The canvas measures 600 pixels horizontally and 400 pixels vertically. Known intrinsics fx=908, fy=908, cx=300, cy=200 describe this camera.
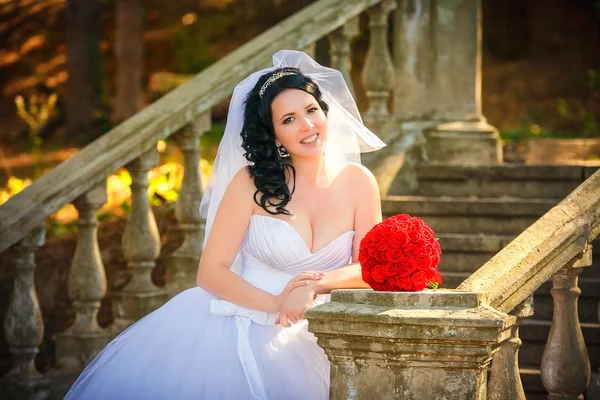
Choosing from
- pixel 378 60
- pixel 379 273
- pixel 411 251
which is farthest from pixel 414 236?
pixel 378 60

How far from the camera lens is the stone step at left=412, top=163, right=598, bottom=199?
5.51m

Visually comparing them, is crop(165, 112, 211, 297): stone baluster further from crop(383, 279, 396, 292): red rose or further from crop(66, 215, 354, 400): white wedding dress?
crop(383, 279, 396, 292): red rose

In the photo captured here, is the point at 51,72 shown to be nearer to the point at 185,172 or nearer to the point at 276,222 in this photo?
the point at 185,172

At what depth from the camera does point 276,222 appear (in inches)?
150

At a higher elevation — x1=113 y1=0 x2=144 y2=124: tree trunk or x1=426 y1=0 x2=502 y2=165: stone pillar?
x1=113 y1=0 x2=144 y2=124: tree trunk

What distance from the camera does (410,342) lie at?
280cm

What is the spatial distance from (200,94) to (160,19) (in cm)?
1464

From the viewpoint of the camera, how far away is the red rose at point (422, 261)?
294 cm

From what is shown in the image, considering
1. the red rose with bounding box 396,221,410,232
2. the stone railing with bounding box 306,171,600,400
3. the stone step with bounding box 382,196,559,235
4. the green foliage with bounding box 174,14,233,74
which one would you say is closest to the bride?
the stone railing with bounding box 306,171,600,400

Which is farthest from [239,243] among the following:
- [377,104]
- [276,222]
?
[377,104]

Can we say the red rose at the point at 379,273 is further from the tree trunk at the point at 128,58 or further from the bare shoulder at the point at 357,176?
the tree trunk at the point at 128,58

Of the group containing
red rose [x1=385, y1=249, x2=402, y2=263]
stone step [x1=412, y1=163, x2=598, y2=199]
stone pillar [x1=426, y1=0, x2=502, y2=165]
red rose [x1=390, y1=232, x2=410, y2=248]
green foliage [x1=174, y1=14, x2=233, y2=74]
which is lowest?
red rose [x1=385, y1=249, x2=402, y2=263]

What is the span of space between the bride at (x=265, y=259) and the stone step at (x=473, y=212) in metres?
1.38

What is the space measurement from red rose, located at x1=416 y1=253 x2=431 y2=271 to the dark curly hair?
98 cm
